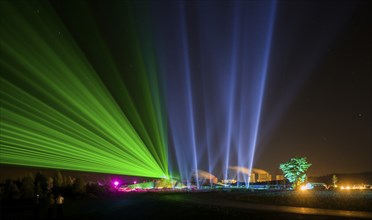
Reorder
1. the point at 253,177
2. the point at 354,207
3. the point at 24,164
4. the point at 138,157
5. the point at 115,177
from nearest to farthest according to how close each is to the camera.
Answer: the point at 354,207
the point at 24,164
the point at 138,157
the point at 115,177
the point at 253,177

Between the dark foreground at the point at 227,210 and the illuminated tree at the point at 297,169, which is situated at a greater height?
the illuminated tree at the point at 297,169

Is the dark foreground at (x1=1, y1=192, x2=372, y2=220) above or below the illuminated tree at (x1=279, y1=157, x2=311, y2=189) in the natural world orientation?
below

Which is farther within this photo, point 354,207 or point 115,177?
point 115,177

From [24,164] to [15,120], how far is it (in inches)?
179

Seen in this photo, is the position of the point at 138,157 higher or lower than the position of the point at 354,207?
higher

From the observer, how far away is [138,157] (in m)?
40.2

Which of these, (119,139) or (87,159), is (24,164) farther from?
(119,139)

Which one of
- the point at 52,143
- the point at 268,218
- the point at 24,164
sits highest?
the point at 52,143

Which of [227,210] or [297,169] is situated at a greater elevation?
[297,169]

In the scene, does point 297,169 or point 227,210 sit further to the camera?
point 297,169

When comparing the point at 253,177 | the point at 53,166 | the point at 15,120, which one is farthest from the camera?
the point at 253,177

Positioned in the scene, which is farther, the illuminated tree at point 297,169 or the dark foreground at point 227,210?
the illuminated tree at point 297,169

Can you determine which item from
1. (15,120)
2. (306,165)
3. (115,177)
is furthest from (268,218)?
(115,177)

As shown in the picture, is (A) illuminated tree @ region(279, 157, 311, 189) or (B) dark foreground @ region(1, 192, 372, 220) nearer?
(B) dark foreground @ region(1, 192, 372, 220)
